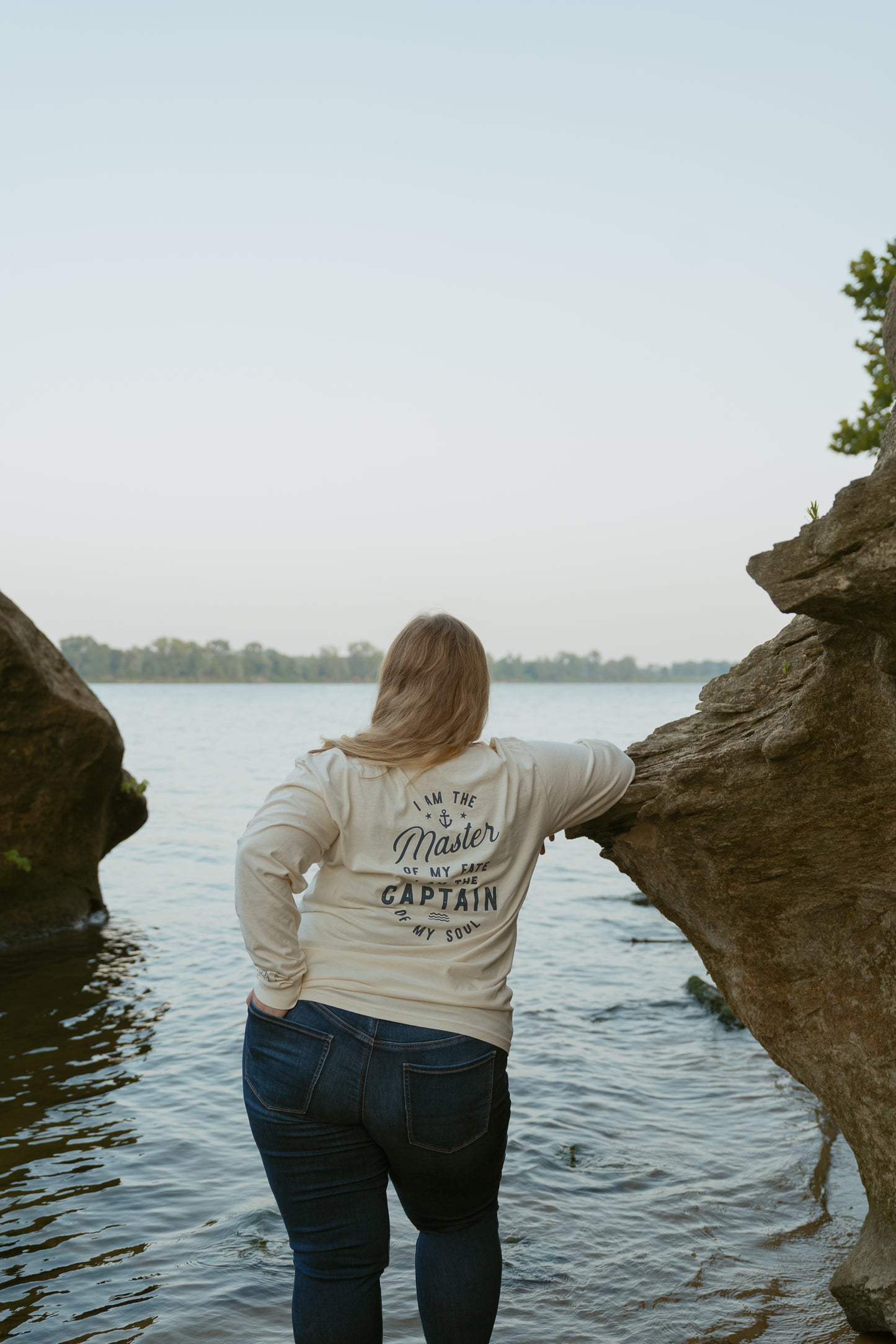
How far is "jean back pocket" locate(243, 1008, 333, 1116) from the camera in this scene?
8.93 feet

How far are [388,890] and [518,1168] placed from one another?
12.7ft

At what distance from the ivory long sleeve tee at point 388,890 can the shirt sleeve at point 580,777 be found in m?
0.17

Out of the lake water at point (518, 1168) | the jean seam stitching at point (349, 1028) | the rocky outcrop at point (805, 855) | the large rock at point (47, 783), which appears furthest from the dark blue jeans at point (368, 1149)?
the large rock at point (47, 783)

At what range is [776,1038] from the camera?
12.8ft

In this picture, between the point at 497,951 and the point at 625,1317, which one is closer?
the point at 497,951

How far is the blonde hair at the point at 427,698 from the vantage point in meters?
2.91

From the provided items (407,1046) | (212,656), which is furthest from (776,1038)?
(212,656)

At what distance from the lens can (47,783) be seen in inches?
392

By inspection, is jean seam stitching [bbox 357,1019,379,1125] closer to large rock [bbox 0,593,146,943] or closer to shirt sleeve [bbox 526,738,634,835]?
shirt sleeve [bbox 526,738,634,835]

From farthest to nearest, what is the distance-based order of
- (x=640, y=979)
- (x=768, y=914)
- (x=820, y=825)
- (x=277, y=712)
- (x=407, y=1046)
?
(x=277, y=712) < (x=640, y=979) < (x=768, y=914) < (x=820, y=825) < (x=407, y=1046)

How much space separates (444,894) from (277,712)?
7805 centimetres

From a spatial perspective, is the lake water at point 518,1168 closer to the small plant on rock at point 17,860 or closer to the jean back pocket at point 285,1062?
the small plant on rock at point 17,860

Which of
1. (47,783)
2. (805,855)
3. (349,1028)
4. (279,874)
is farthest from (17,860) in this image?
(805,855)

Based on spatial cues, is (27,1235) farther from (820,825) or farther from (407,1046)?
(820,825)
